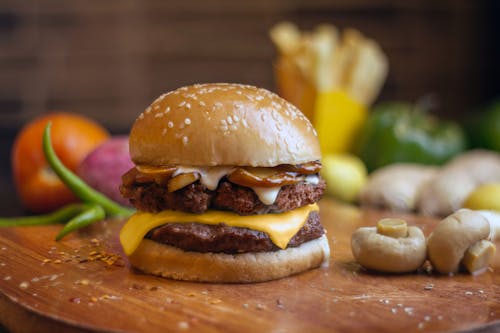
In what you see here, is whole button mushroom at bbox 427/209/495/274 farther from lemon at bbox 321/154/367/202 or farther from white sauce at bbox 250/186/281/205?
lemon at bbox 321/154/367/202

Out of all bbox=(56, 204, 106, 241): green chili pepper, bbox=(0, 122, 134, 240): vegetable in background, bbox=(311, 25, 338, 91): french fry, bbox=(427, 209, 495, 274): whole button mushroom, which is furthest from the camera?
bbox=(311, 25, 338, 91): french fry

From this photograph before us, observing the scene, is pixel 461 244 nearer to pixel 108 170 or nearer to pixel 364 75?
pixel 108 170

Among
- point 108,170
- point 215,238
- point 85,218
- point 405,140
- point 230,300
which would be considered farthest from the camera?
point 405,140

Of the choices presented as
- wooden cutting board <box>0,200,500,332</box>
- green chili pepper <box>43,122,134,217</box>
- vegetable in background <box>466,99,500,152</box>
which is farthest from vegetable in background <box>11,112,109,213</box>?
vegetable in background <box>466,99,500,152</box>

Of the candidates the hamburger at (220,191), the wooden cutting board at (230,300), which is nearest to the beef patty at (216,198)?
the hamburger at (220,191)

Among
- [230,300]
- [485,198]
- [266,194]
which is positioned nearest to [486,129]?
[485,198]

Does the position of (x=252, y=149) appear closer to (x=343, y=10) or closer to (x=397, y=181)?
(x=397, y=181)

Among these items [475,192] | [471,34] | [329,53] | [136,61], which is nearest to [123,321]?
[475,192]
